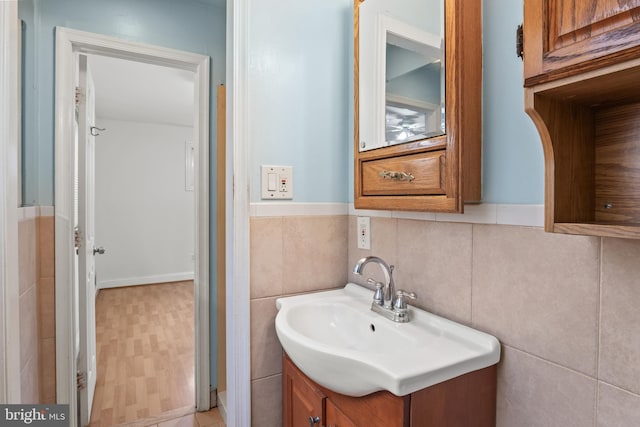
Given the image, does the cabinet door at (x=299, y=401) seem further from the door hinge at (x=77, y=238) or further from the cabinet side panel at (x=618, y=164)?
the door hinge at (x=77, y=238)

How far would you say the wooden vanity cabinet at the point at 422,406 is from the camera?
0.70 metres

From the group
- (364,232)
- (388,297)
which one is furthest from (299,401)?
(364,232)

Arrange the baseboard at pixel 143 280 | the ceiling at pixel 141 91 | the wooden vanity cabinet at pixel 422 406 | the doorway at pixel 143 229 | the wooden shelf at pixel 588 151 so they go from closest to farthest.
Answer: the wooden shelf at pixel 588 151 < the wooden vanity cabinet at pixel 422 406 < the doorway at pixel 143 229 < the ceiling at pixel 141 91 < the baseboard at pixel 143 280

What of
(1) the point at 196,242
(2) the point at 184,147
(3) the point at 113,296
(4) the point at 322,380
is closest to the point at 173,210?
(2) the point at 184,147

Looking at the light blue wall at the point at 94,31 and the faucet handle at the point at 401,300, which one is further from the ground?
the light blue wall at the point at 94,31

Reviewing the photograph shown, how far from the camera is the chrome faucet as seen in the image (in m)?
1.00

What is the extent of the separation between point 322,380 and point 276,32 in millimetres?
1187

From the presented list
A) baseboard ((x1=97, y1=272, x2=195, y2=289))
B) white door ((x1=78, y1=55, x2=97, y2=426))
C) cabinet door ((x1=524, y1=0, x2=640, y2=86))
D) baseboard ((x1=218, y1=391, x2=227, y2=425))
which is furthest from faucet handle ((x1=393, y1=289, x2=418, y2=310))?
baseboard ((x1=97, y1=272, x2=195, y2=289))

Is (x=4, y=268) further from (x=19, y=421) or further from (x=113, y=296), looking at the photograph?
(x=113, y=296)

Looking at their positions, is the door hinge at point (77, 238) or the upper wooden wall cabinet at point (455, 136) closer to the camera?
the upper wooden wall cabinet at point (455, 136)

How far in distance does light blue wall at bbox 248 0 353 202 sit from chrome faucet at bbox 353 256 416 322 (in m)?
0.42

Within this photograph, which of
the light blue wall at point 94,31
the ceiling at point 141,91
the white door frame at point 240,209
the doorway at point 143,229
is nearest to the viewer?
the white door frame at point 240,209

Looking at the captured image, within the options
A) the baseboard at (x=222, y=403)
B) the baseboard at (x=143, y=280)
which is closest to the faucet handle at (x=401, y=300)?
the baseboard at (x=222, y=403)

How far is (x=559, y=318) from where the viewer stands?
717 mm
